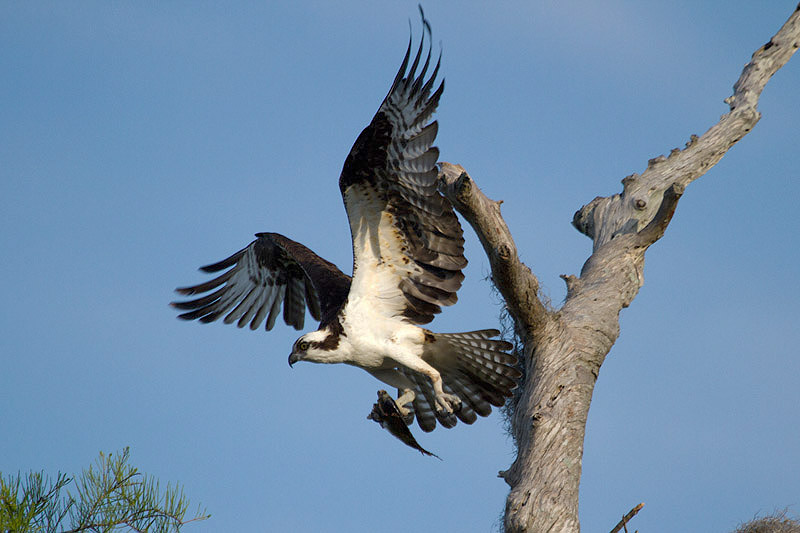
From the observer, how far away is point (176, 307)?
25.3 ft

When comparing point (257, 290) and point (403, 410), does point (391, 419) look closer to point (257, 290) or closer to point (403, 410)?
point (403, 410)

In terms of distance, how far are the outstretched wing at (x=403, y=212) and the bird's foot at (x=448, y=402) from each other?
21.8 inches

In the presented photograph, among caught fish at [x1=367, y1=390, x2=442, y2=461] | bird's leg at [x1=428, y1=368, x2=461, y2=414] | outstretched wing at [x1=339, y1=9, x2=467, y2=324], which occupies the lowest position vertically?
caught fish at [x1=367, y1=390, x2=442, y2=461]

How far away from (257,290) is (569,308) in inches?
117

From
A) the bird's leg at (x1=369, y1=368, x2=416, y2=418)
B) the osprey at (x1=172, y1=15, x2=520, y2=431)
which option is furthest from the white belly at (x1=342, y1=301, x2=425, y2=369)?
the bird's leg at (x1=369, y1=368, x2=416, y2=418)

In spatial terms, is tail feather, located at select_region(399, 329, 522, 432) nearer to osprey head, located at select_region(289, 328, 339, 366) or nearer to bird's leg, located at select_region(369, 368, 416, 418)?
bird's leg, located at select_region(369, 368, 416, 418)

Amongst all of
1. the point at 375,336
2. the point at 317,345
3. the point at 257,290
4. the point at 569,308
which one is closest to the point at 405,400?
the point at 375,336

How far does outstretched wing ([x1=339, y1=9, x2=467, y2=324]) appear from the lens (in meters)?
5.33

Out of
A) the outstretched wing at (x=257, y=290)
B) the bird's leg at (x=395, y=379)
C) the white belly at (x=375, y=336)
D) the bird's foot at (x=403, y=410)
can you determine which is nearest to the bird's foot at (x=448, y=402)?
the bird's foot at (x=403, y=410)

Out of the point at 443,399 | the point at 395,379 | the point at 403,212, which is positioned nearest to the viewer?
the point at 403,212

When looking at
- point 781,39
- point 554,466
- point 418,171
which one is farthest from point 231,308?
point 781,39

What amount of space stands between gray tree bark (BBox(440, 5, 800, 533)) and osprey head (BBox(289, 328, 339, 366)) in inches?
48.0

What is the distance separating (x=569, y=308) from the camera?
6.17m

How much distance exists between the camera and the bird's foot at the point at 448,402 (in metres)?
5.82
